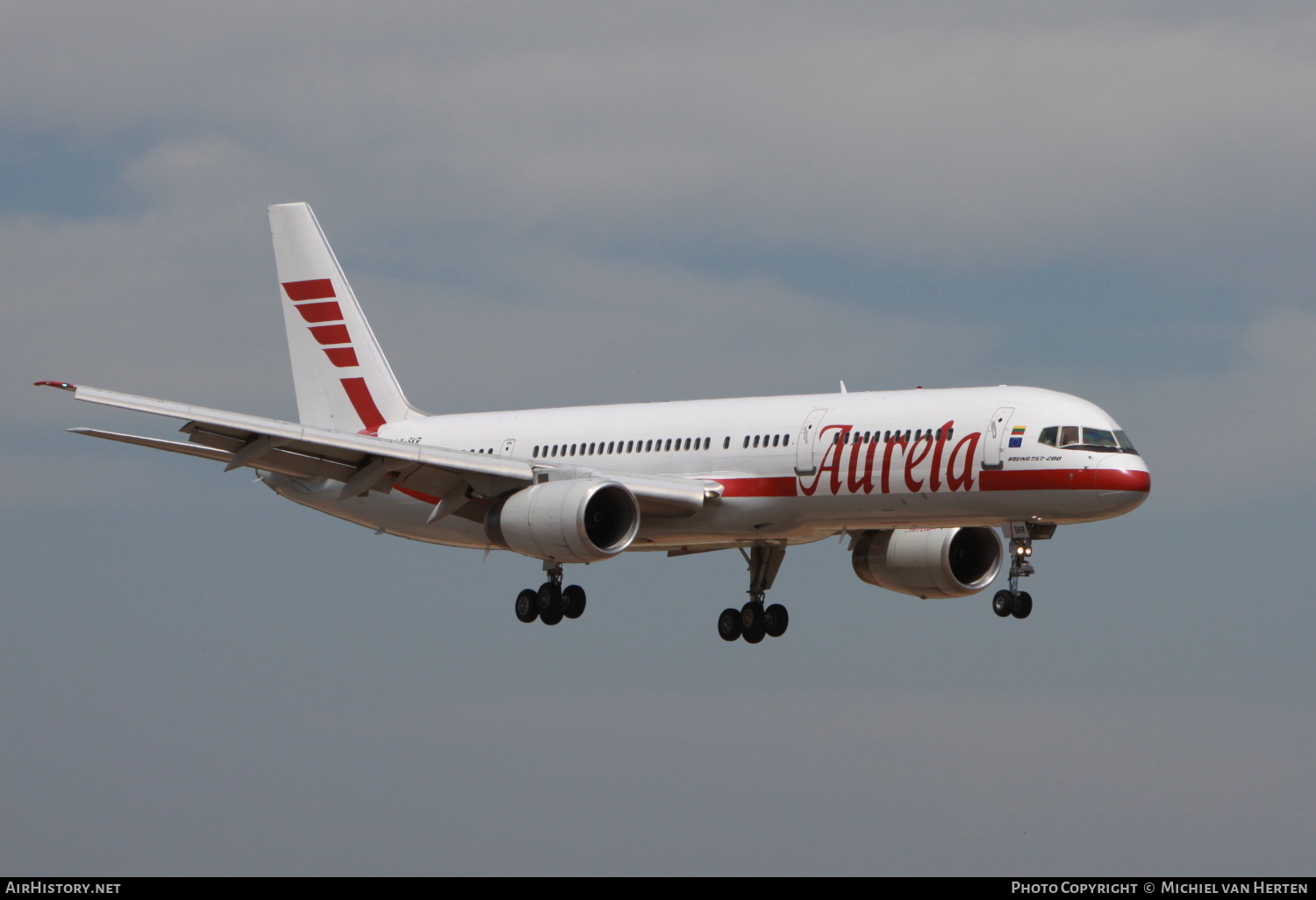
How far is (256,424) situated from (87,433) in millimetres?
3391

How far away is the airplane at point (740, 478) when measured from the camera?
123 ft

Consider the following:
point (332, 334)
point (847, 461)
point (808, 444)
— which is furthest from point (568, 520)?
point (332, 334)

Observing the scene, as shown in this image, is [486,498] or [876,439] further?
[486,498]

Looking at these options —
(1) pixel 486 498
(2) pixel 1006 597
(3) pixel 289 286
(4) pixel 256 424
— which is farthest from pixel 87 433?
(2) pixel 1006 597

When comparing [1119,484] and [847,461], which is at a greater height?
[847,461]

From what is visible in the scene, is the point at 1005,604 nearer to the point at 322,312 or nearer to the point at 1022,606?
the point at 1022,606

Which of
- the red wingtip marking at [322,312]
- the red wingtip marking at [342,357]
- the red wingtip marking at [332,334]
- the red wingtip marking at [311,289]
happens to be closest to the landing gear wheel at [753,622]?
the red wingtip marking at [342,357]

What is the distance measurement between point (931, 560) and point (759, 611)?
453 centimetres

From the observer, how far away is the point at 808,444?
130 feet

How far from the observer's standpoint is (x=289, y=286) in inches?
2093

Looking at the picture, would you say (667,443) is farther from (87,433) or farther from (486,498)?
(87,433)

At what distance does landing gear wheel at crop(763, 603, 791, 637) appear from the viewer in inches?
1807

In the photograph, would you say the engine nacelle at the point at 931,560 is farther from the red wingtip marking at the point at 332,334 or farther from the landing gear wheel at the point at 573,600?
the red wingtip marking at the point at 332,334

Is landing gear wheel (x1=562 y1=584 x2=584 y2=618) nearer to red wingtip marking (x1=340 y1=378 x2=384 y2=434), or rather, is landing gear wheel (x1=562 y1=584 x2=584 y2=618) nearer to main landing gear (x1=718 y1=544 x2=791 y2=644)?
main landing gear (x1=718 y1=544 x2=791 y2=644)
